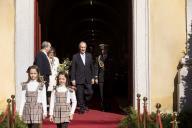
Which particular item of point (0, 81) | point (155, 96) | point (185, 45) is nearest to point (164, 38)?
point (185, 45)

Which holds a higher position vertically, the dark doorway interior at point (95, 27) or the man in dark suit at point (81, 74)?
the dark doorway interior at point (95, 27)

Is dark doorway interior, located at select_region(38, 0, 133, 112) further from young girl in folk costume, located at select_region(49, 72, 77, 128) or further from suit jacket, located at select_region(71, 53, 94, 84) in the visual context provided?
young girl in folk costume, located at select_region(49, 72, 77, 128)

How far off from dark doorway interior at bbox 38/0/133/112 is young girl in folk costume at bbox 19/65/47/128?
4279mm

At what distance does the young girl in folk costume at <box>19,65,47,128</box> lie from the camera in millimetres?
9156

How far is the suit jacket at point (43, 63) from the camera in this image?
12406 millimetres

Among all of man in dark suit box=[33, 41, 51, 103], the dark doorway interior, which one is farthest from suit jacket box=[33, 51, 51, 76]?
the dark doorway interior

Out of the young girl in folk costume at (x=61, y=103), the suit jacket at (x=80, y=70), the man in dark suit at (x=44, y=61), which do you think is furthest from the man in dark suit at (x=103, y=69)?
the young girl in folk costume at (x=61, y=103)

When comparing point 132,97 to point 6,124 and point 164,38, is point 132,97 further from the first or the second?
point 6,124

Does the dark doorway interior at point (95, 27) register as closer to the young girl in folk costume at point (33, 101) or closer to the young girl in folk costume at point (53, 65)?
the young girl in folk costume at point (53, 65)

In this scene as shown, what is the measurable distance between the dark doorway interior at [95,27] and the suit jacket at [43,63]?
205cm

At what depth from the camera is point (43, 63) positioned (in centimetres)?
1249

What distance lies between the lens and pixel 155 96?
41.4 feet

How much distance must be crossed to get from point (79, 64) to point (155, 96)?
2010mm

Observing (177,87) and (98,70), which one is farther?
(98,70)
